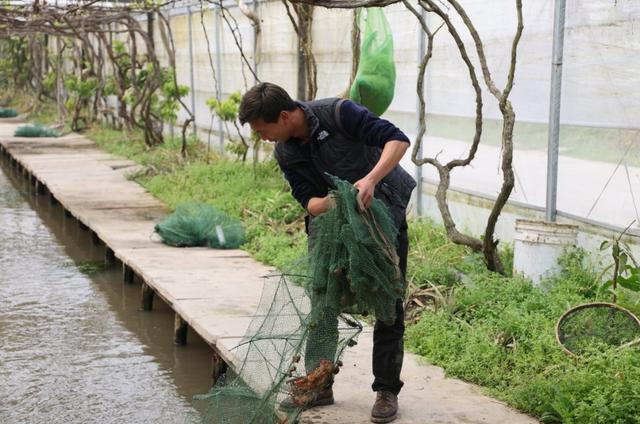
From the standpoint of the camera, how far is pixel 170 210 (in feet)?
37.2

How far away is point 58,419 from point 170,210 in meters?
5.83

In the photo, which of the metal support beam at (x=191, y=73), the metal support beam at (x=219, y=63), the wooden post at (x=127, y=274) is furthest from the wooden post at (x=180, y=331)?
the metal support beam at (x=191, y=73)

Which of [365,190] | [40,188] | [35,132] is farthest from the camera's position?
[35,132]

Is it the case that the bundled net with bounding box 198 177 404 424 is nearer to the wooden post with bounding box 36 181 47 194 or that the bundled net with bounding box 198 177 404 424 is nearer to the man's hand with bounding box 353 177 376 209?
the man's hand with bounding box 353 177 376 209

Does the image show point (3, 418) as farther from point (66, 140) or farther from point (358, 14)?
point (66, 140)

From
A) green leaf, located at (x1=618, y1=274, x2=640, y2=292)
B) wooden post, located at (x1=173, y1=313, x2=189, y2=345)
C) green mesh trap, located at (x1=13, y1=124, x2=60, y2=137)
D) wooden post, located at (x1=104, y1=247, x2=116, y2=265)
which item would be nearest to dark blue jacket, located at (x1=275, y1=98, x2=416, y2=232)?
green leaf, located at (x1=618, y1=274, x2=640, y2=292)

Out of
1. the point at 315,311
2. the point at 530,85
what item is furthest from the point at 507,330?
the point at 530,85

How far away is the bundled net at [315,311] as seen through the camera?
428cm

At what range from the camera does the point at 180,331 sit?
23.6 feet

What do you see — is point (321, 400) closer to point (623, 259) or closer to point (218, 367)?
point (218, 367)

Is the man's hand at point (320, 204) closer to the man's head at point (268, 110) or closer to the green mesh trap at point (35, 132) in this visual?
the man's head at point (268, 110)

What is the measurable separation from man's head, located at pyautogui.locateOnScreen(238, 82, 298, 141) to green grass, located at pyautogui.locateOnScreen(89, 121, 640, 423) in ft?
5.95

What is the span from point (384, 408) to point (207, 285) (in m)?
3.27

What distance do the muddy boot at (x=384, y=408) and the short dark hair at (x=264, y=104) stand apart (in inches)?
55.5
